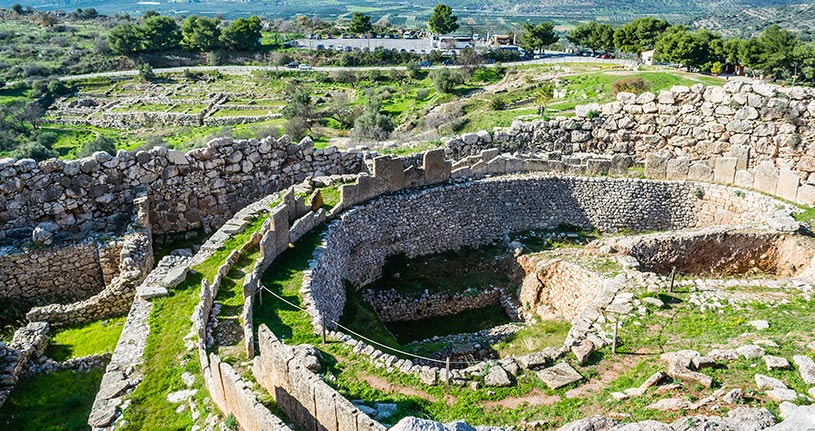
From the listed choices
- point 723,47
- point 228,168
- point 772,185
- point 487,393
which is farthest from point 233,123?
point 487,393

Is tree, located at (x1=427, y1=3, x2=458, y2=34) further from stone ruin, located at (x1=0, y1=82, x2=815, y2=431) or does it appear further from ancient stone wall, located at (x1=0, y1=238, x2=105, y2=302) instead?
ancient stone wall, located at (x1=0, y1=238, x2=105, y2=302)

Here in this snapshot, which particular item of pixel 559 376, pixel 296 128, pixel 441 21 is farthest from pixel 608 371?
pixel 441 21

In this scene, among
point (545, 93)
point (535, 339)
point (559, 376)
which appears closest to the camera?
point (559, 376)

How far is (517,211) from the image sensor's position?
19750 mm

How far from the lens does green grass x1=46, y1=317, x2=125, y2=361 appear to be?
44.7 feet

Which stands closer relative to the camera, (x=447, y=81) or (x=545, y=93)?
(x=545, y=93)

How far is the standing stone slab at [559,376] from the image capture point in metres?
10.8

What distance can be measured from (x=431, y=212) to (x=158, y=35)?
107394 millimetres

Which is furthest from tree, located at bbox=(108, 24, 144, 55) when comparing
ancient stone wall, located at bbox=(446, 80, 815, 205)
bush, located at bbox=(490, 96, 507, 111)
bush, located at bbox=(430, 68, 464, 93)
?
ancient stone wall, located at bbox=(446, 80, 815, 205)

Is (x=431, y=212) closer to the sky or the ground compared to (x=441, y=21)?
closer to the ground

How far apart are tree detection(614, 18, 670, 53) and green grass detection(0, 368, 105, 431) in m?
84.2

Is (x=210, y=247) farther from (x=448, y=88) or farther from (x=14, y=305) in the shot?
(x=448, y=88)

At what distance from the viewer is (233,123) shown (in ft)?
235

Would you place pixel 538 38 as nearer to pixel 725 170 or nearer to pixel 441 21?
pixel 441 21
